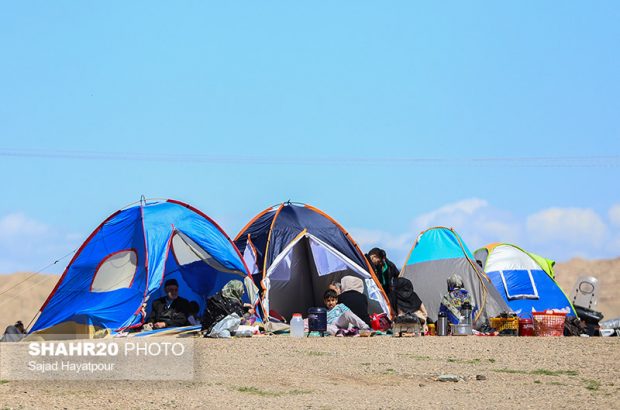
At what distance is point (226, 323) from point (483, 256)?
8167mm

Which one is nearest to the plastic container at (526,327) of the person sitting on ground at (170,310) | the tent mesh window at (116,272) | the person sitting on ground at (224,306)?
the person sitting on ground at (224,306)

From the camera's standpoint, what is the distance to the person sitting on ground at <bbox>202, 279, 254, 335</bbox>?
16469 millimetres

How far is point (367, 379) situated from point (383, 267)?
7288 millimetres

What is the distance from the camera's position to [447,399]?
10.6m

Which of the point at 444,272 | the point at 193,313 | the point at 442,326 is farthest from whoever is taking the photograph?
the point at 444,272

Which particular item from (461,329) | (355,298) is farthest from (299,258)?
(461,329)

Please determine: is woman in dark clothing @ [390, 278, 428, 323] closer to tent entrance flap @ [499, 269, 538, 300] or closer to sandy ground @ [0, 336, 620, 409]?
sandy ground @ [0, 336, 620, 409]

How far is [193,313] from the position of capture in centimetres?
1736

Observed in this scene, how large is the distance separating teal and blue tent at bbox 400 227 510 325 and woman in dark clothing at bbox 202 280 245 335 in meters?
4.34

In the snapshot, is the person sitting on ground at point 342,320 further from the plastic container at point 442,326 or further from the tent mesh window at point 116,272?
the tent mesh window at point 116,272

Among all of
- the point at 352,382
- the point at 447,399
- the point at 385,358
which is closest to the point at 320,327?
the point at 385,358

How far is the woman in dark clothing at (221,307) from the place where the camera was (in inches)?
648

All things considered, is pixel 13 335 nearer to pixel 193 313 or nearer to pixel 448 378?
pixel 193 313

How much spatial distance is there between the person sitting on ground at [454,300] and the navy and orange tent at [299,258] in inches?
39.0
